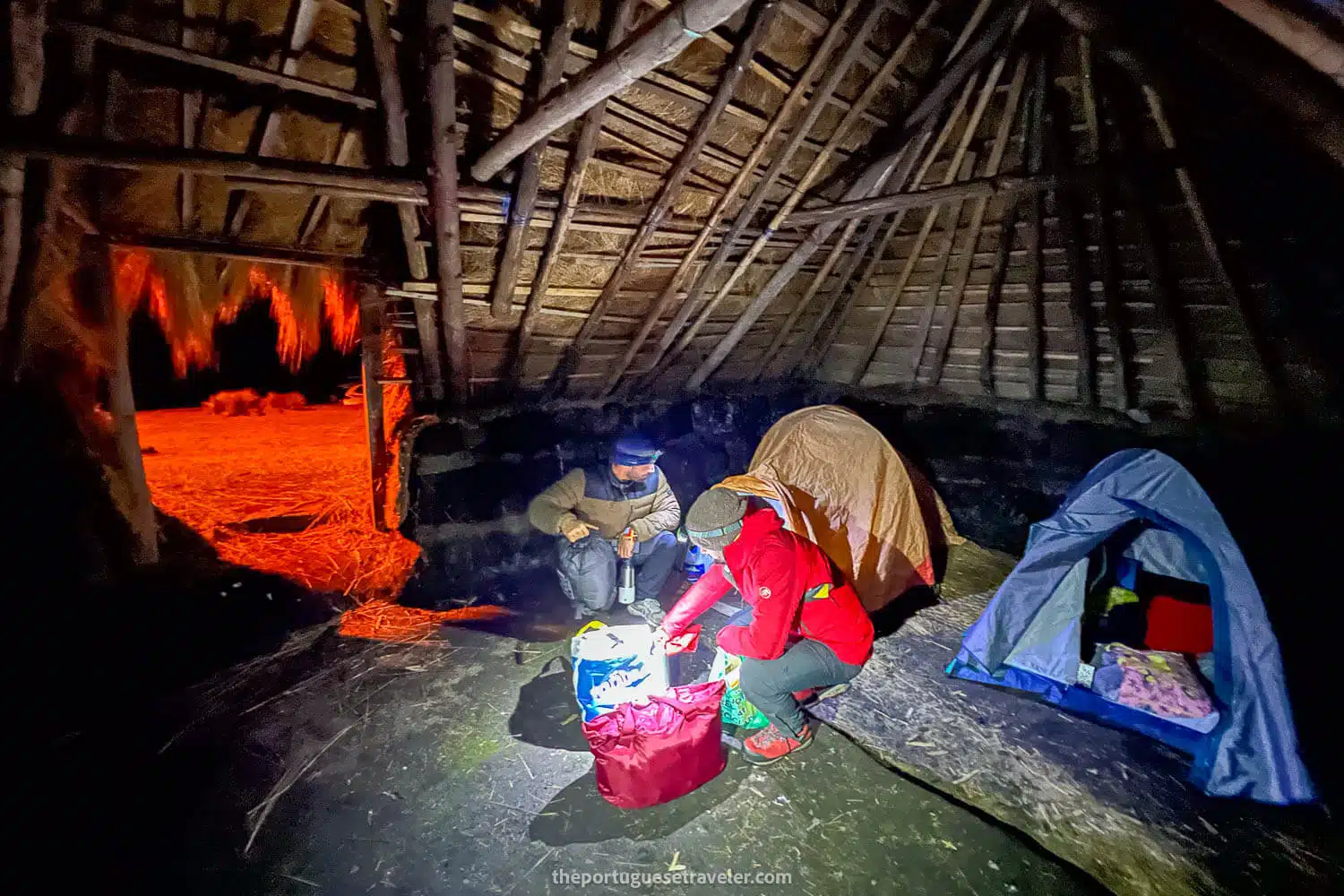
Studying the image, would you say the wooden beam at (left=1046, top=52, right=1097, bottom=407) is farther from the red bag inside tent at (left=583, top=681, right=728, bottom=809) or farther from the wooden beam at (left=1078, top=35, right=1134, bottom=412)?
the red bag inside tent at (left=583, top=681, right=728, bottom=809)

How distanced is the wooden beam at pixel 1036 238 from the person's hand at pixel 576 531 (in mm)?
3372

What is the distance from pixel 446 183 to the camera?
281 cm

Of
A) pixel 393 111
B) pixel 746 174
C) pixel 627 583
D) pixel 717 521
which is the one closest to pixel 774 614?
pixel 717 521

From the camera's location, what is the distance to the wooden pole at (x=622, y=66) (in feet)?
6.11

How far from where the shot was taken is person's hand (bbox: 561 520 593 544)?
3.85 meters

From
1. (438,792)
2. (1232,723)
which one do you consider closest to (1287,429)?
(1232,723)

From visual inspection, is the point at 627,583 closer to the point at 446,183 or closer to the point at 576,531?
the point at 576,531

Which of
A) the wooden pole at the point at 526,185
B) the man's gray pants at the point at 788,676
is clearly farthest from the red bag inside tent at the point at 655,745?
the wooden pole at the point at 526,185

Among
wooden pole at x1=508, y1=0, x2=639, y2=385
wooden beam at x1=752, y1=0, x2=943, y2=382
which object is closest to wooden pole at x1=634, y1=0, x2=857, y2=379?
wooden beam at x1=752, y1=0, x2=943, y2=382

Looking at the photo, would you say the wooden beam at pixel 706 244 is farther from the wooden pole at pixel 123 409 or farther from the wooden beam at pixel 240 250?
the wooden pole at pixel 123 409

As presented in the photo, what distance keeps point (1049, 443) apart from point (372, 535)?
582 cm

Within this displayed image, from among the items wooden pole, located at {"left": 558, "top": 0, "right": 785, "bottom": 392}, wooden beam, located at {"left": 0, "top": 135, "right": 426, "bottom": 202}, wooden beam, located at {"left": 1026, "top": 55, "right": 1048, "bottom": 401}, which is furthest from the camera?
wooden beam, located at {"left": 1026, "top": 55, "right": 1048, "bottom": 401}

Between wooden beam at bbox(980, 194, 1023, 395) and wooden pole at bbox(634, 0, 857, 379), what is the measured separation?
6.71ft

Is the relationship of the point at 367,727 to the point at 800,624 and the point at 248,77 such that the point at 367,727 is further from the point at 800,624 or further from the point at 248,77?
the point at 248,77
